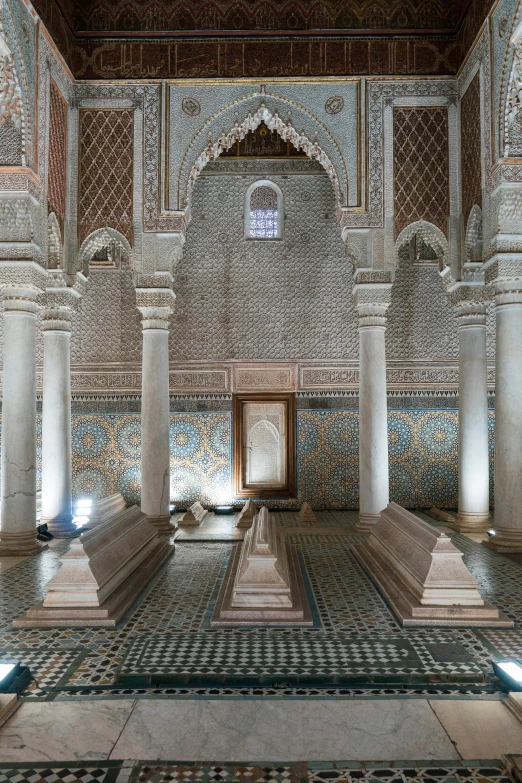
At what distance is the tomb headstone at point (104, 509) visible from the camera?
725 centimetres

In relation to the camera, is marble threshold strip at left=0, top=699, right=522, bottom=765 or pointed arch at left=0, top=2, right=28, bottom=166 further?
pointed arch at left=0, top=2, right=28, bottom=166

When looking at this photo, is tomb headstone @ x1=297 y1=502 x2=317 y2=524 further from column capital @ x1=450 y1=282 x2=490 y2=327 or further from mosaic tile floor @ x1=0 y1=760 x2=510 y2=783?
mosaic tile floor @ x1=0 y1=760 x2=510 y2=783

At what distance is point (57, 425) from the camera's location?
7.18m

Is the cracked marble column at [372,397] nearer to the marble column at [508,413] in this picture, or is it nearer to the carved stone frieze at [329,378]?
the marble column at [508,413]

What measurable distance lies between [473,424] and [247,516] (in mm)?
2906

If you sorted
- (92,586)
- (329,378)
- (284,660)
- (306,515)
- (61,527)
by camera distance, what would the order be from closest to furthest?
(284,660) < (92,586) < (61,527) < (306,515) < (329,378)

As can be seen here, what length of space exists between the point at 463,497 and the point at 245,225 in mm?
4964

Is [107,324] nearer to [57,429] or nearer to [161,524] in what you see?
[57,429]

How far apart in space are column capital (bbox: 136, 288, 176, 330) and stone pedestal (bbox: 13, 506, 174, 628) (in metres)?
2.82

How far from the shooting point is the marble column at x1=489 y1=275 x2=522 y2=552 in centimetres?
596

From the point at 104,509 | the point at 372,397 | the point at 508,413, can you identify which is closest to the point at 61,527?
the point at 104,509

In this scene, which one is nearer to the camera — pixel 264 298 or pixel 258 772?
pixel 258 772

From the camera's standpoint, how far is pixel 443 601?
394 centimetres

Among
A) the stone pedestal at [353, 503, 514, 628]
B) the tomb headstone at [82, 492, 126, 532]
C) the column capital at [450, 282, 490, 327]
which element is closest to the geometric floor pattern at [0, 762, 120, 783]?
the stone pedestal at [353, 503, 514, 628]
